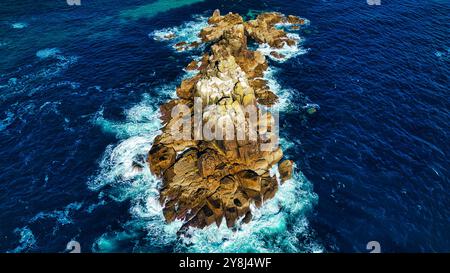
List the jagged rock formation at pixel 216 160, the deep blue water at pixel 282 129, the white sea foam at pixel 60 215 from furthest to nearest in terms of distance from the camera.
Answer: the white sea foam at pixel 60 215
the jagged rock formation at pixel 216 160
the deep blue water at pixel 282 129

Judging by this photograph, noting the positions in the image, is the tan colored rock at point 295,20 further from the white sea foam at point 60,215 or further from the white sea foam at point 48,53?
the white sea foam at point 60,215

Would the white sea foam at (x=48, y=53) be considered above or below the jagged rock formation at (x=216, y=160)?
above

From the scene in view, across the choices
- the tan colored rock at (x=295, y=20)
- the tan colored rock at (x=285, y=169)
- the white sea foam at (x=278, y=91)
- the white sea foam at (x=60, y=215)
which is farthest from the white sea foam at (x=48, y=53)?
the tan colored rock at (x=285, y=169)

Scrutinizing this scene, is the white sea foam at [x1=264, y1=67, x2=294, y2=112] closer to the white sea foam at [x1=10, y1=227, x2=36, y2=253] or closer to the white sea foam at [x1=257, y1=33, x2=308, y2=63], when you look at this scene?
the white sea foam at [x1=257, y1=33, x2=308, y2=63]

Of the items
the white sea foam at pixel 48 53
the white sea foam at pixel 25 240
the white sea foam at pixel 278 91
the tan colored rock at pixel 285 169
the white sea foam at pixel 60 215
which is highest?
the white sea foam at pixel 48 53

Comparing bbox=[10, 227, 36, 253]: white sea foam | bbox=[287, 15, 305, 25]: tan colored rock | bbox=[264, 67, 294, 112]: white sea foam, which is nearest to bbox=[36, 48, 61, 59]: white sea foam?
bbox=[10, 227, 36, 253]: white sea foam

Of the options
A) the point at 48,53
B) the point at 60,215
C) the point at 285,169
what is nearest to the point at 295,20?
the point at 285,169

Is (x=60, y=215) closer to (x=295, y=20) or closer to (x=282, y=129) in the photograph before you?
(x=282, y=129)
